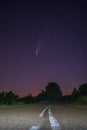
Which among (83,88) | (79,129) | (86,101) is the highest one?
(83,88)

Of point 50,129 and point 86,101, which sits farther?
point 86,101

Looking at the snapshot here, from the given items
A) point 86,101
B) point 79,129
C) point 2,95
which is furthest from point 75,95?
point 79,129

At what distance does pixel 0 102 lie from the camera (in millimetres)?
67250

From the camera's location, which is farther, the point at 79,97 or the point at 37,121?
the point at 79,97

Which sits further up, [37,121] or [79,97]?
[79,97]

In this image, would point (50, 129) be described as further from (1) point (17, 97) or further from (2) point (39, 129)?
(1) point (17, 97)

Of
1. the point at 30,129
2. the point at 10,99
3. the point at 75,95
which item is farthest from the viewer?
the point at 75,95

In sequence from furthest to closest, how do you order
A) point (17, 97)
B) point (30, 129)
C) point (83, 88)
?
1. point (83, 88)
2. point (17, 97)
3. point (30, 129)

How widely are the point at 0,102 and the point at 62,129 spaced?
53.2 meters

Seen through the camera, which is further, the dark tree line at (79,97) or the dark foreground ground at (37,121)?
the dark tree line at (79,97)

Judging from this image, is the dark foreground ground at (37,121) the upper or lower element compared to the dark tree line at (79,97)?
lower

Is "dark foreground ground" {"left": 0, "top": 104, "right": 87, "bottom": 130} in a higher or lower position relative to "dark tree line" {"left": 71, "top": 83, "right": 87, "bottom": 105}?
lower

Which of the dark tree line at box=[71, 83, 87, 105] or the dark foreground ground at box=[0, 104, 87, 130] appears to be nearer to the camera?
the dark foreground ground at box=[0, 104, 87, 130]

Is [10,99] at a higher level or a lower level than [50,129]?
higher
